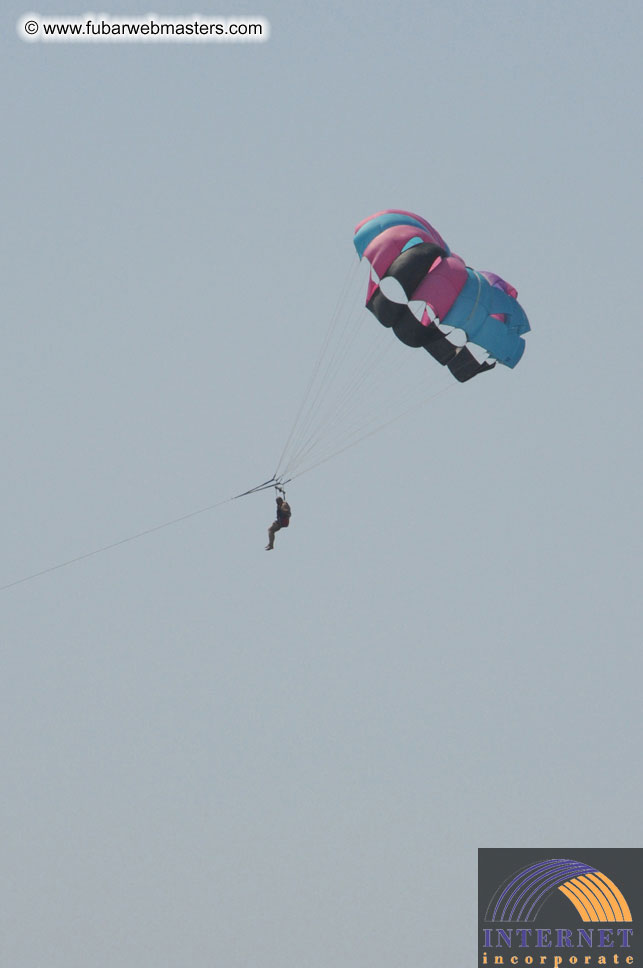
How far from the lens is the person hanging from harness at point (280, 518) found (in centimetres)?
5450

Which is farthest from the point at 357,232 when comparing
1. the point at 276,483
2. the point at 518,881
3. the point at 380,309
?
the point at 518,881

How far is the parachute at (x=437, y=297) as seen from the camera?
5491 cm

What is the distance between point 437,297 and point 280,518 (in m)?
4.98

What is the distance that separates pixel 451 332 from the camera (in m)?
55.7

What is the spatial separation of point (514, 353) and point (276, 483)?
5216 mm

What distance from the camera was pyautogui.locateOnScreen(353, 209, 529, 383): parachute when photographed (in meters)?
54.9

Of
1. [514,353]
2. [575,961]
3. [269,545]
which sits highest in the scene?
[514,353]

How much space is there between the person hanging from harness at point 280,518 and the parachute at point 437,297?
13.2 feet

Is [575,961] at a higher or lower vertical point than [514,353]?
lower

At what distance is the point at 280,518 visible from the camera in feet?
179

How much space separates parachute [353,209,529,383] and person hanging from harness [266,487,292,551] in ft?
13.2

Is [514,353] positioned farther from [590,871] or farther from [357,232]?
[590,871]

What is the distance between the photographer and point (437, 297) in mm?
54812

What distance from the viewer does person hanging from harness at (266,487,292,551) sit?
5450 centimetres
